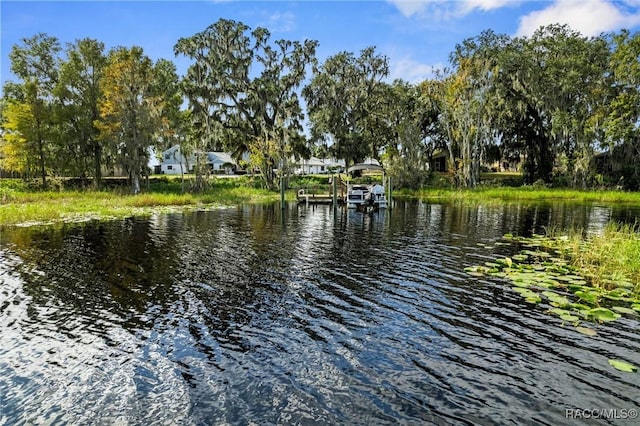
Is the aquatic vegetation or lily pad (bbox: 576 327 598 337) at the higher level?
the aquatic vegetation

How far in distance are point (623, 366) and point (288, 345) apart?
214 inches

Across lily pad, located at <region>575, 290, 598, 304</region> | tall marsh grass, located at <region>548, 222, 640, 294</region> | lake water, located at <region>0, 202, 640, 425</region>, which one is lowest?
lake water, located at <region>0, 202, 640, 425</region>

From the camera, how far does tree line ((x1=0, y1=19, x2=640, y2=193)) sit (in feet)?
135

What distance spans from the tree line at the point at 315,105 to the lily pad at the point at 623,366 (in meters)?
39.3

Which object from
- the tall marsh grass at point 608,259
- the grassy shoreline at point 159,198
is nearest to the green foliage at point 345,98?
the grassy shoreline at point 159,198

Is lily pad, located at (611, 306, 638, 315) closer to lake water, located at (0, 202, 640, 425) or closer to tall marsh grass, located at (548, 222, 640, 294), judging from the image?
lake water, located at (0, 202, 640, 425)

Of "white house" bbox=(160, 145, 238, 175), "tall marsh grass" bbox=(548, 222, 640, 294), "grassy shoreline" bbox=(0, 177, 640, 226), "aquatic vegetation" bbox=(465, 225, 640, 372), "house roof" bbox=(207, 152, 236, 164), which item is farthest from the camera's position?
"white house" bbox=(160, 145, 238, 175)

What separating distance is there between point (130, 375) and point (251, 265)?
7185mm

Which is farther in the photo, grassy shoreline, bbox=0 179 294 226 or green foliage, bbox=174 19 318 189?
green foliage, bbox=174 19 318 189

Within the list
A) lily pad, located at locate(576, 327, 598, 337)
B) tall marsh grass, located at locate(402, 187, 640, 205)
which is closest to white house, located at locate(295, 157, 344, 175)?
tall marsh grass, located at locate(402, 187, 640, 205)

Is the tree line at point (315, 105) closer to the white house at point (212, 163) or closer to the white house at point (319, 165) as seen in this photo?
the white house at point (212, 163)

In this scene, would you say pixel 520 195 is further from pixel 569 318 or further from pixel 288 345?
pixel 288 345

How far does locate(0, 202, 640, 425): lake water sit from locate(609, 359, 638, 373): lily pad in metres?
0.11

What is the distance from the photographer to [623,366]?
6.45 metres
